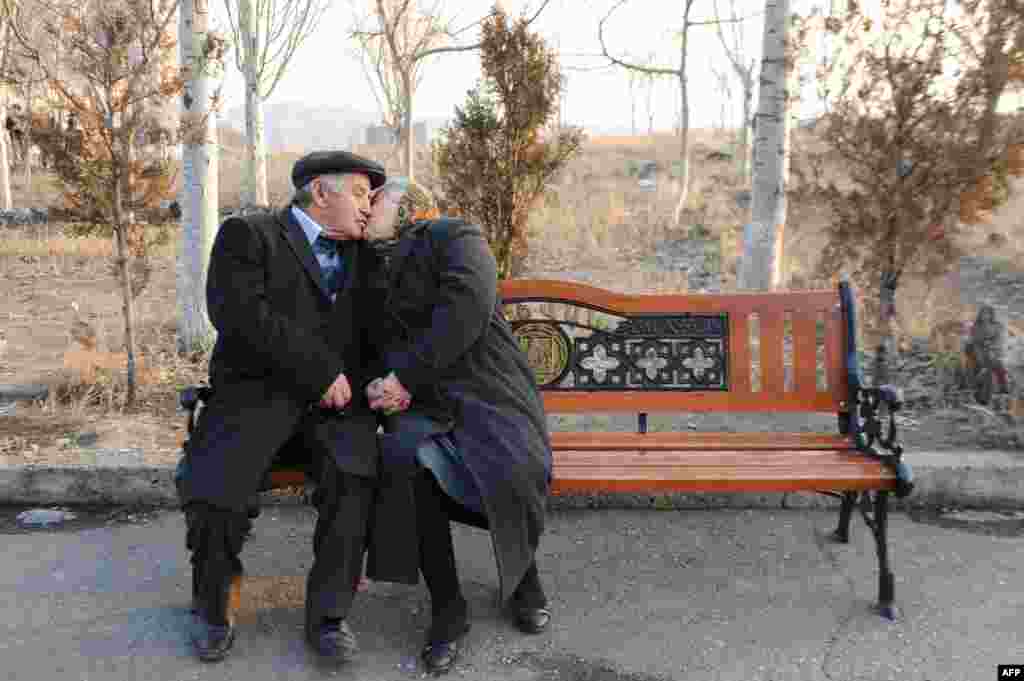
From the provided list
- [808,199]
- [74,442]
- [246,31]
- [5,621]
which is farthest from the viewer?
[246,31]

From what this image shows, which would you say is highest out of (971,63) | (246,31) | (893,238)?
(246,31)

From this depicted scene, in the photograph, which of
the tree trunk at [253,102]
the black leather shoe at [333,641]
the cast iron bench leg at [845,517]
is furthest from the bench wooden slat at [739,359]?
the tree trunk at [253,102]

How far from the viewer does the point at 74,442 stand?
15.2 ft

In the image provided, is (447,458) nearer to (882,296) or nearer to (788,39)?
(882,296)

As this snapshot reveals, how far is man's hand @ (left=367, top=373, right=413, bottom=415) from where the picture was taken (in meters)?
3.04

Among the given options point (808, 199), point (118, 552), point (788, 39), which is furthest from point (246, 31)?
point (118, 552)

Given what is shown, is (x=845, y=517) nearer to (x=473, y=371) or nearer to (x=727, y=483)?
(x=727, y=483)

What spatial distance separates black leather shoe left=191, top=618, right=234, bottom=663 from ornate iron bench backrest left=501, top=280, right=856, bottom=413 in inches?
60.2

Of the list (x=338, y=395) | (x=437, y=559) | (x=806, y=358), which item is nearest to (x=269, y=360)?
(x=338, y=395)

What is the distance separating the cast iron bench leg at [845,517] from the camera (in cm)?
367

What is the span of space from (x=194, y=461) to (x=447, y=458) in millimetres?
775

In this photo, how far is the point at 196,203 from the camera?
6465 mm

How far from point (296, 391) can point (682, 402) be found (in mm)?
1560

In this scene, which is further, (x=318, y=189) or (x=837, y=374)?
(x=837, y=374)
